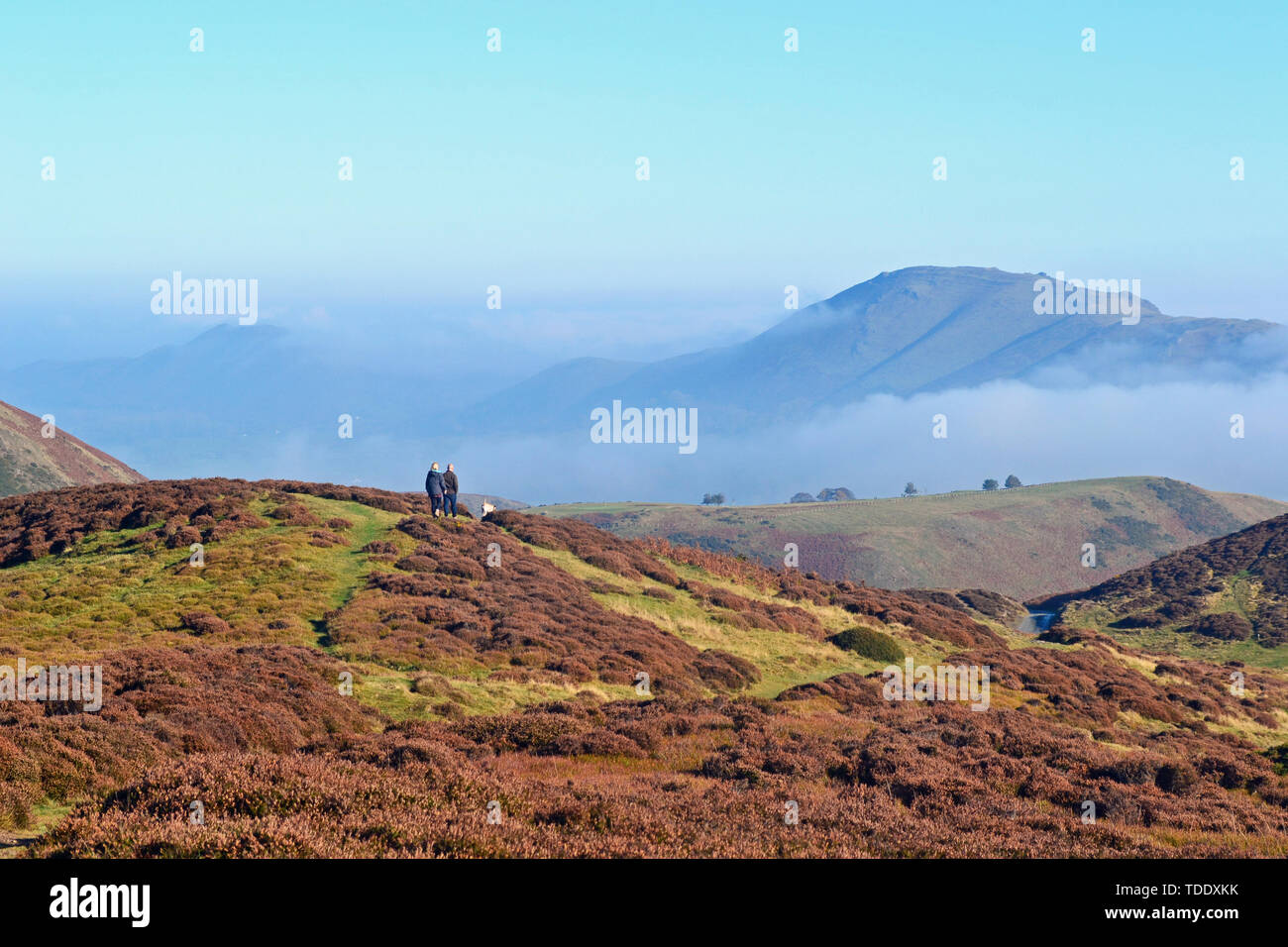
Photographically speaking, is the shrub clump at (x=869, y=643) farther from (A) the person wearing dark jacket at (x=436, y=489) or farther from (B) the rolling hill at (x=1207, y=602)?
(B) the rolling hill at (x=1207, y=602)

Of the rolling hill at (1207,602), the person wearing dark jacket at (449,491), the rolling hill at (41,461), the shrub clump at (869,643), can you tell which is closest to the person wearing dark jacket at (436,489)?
the person wearing dark jacket at (449,491)

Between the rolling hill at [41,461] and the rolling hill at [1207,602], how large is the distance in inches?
3401

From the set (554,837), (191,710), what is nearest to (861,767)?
(554,837)

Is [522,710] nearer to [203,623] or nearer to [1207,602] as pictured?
[203,623]

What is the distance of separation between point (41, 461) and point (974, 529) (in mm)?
110861

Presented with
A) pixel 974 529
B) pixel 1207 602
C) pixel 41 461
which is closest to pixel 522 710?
pixel 1207 602

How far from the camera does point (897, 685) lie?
3638cm

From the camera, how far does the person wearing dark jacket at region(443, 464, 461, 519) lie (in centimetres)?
5072

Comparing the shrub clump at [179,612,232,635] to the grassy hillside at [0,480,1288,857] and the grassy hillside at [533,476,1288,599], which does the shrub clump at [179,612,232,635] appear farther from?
the grassy hillside at [533,476,1288,599]

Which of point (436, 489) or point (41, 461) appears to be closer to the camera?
point (436, 489)

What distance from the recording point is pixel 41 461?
4373 inches

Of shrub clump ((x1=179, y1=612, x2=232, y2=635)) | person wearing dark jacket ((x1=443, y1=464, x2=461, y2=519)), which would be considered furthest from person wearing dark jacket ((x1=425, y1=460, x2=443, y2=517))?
shrub clump ((x1=179, y1=612, x2=232, y2=635))

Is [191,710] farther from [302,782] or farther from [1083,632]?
[1083,632]
